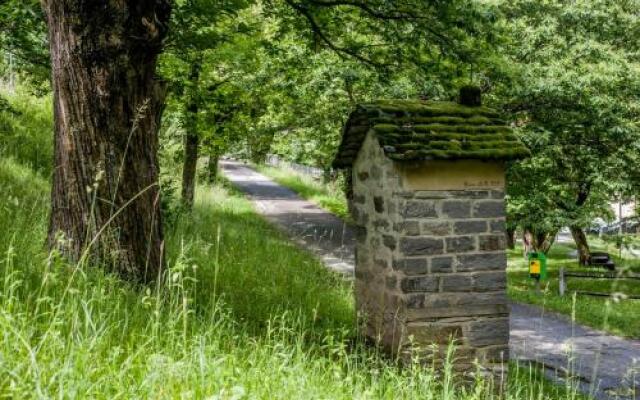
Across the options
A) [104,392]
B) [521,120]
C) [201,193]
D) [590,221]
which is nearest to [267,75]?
[201,193]

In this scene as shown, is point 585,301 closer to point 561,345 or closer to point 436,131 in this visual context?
point 561,345

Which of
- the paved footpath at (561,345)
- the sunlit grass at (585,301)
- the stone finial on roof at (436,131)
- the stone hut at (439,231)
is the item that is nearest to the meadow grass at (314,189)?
the paved footpath at (561,345)

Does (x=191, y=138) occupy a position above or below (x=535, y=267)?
above

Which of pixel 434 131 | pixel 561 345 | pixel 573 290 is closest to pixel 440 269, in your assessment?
pixel 434 131

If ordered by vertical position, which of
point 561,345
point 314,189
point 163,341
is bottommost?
point 561,345

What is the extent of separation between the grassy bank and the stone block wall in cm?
64

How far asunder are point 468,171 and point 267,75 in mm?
10069

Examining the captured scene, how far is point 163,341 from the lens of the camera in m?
3.25

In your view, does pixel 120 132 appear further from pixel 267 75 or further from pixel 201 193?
pixel 201 193

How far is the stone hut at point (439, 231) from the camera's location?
5.72 metres

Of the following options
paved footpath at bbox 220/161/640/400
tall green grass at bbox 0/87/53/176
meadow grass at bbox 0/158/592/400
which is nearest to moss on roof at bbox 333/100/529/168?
paved footpath at bbox 220/161/640/400

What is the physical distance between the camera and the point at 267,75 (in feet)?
50.0

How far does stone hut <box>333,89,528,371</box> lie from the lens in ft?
18.8

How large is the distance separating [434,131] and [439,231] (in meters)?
0.96
